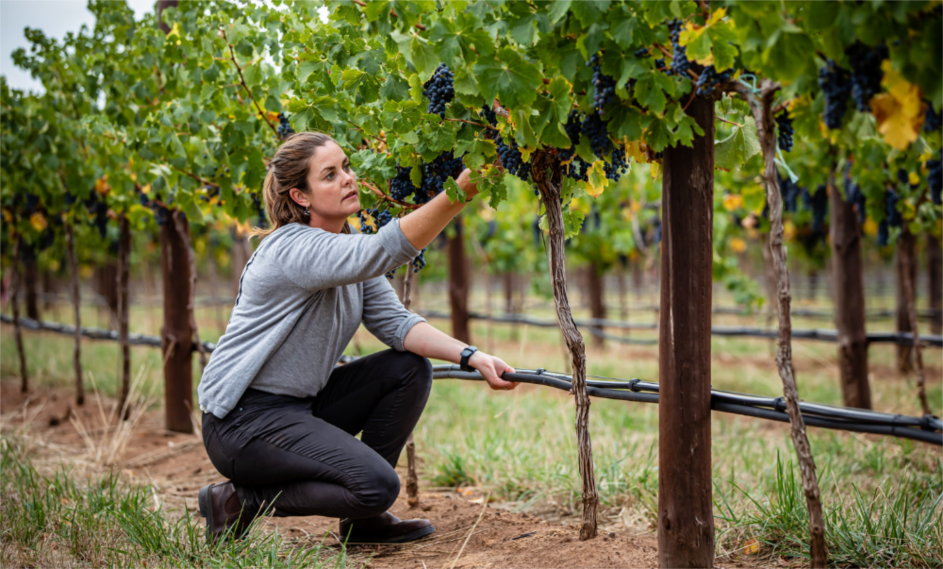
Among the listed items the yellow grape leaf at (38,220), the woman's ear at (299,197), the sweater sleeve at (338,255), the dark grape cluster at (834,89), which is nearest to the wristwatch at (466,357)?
the sweater sleeve at (338,255)

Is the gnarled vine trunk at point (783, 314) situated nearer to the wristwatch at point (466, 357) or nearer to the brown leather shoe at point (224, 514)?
the wristwatch at point (466, 357)

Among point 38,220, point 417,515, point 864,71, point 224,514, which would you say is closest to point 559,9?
point 864,71

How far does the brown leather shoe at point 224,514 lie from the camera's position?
215cm

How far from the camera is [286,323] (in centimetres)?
203

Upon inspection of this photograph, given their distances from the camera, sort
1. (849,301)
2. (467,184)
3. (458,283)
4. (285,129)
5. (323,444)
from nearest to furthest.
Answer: (467,184)
(323,444)
(285,129)
(849,301)
(458,283)

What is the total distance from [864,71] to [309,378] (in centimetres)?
178

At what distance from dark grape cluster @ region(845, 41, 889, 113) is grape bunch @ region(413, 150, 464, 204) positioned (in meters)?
1.12

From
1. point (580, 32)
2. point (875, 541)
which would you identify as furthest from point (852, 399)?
point (580, 32)

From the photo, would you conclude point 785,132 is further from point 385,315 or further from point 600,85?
point 385,315

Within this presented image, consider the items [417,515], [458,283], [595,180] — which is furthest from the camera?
[458,283]

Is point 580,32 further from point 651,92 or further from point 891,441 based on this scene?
point 891,441

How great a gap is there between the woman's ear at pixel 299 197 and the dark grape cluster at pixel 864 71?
1.58 meters

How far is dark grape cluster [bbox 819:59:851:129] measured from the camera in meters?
1.26

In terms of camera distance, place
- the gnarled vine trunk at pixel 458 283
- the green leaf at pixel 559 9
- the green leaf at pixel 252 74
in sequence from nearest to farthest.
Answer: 1. the green leaf at pixel 559 9
2. the green leaf at pixel 252 74
3. the gnarled vine trunk at pixel 458 283
